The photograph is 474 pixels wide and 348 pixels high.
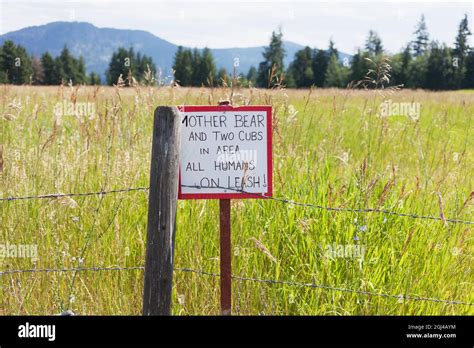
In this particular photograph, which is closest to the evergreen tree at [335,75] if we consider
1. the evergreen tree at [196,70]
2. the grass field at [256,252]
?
the evergreen tree at [196,70]

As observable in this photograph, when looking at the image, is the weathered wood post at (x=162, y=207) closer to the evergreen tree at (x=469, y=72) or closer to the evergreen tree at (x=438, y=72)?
the evergreen tree at (x=469, y=72)

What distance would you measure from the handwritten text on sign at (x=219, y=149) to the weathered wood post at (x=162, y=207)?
137mm

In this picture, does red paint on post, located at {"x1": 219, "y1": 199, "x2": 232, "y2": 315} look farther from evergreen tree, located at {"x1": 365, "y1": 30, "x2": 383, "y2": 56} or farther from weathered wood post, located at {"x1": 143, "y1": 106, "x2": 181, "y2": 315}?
evergreen tree, located at {"x1": 365, "y1": 30, "x2": 383, "y2": 56}

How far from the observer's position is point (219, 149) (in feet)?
8.05

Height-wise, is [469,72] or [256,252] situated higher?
[469,72]

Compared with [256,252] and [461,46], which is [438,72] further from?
[256,252]

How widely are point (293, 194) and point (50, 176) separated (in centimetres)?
177

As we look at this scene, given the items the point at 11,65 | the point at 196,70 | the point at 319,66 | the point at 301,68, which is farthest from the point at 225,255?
the point at 196,70

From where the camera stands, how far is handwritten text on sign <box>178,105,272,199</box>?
2443 millimetres

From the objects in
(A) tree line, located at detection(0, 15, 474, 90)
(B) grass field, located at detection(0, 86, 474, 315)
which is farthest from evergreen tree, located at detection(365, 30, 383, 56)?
(B) grass field, located at detection(0, 86, 474, 315)

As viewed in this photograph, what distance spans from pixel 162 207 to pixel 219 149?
389mm

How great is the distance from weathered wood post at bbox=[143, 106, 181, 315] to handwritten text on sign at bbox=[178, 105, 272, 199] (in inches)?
5.4
